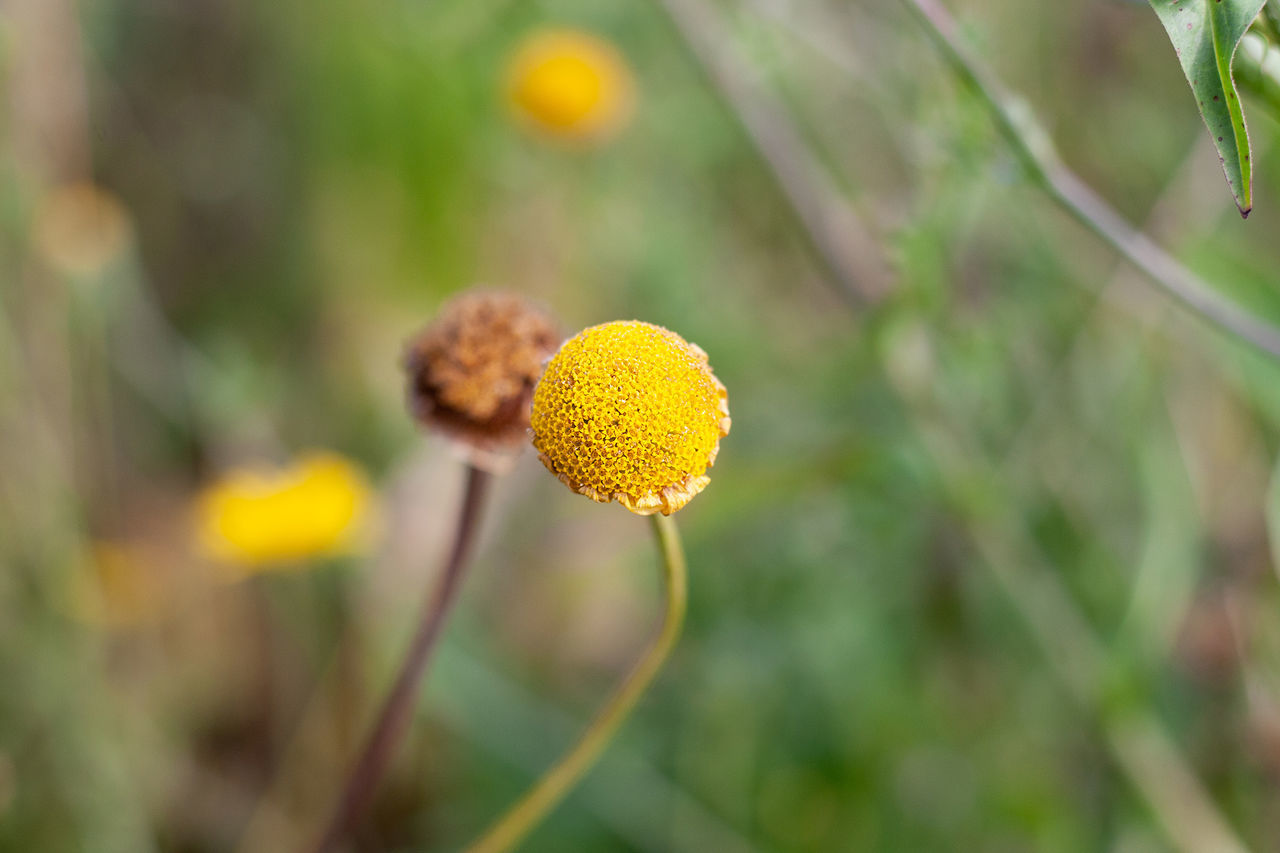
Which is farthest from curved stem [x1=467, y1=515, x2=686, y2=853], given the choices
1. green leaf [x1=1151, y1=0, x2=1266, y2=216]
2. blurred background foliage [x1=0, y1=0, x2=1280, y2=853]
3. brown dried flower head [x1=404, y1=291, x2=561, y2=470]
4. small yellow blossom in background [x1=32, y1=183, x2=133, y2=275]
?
small yellow blossom in background [x1=32, y1=183, x2=133, y2=275]

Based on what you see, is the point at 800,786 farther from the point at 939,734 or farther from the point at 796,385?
the point at 796,385

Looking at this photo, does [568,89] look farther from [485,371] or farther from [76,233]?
[485,371]

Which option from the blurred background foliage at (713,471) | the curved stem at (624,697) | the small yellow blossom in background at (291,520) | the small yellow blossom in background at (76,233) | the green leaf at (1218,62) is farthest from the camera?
the small yellow blossom in background at (76,233)

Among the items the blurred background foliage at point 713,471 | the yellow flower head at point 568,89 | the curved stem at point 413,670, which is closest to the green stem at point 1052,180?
the blurred background foliage at point 713,471

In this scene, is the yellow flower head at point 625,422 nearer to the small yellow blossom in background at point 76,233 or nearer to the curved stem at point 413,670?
the curved stem at point 413,670

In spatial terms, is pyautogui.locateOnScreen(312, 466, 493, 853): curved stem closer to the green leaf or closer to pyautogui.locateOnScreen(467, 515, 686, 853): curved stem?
pyautogui.locateOnScreen(467, 515, 686, 853): curved stem

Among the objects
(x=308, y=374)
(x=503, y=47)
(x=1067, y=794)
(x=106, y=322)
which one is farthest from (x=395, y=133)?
(x=1067, y=794)
